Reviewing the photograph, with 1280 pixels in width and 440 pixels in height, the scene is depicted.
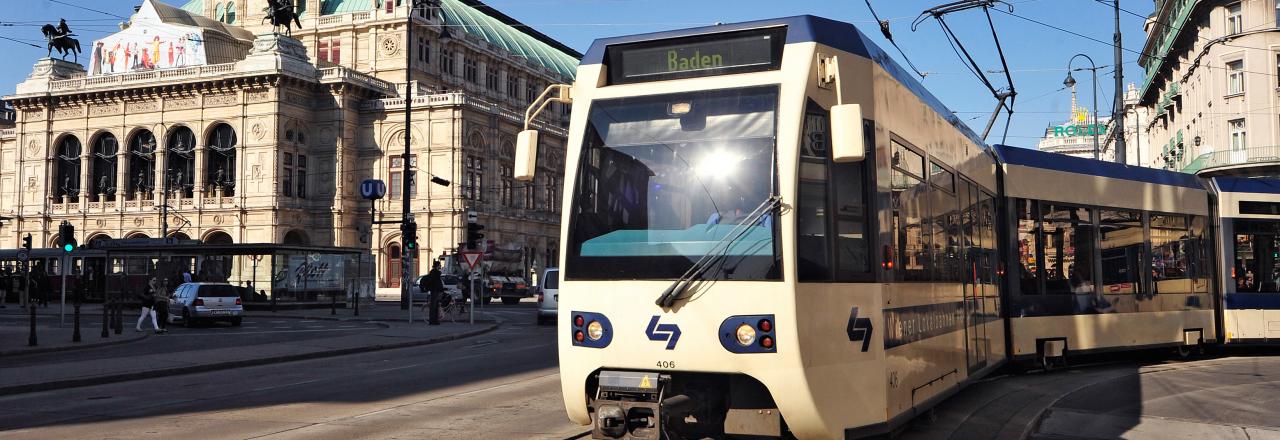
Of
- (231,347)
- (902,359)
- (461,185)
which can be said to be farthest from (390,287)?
(902,359)

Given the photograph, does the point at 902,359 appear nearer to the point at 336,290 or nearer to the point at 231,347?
the point at 231,347

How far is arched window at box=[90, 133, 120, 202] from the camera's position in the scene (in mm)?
74250

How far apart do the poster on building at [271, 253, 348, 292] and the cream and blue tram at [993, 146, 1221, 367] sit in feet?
114

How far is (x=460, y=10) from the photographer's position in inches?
3369

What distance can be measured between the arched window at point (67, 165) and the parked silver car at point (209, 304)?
51.3 m

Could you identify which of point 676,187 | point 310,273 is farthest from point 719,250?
point 310,273

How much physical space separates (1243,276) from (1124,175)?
3.39 metres

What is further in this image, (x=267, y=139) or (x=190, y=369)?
(x=267, y=139)

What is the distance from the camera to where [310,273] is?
146 ft

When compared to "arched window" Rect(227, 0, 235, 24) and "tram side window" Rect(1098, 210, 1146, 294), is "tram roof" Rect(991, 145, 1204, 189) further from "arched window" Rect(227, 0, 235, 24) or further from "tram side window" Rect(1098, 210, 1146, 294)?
"arched window" Rect(227, 0, 235, 24)

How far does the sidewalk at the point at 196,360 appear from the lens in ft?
48.8

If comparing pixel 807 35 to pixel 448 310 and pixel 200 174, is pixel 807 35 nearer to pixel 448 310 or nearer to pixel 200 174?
pixel 448 310

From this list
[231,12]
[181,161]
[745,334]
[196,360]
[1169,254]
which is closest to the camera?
[745,334]

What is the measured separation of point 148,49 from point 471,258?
53.6 meters
